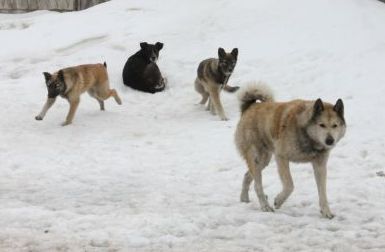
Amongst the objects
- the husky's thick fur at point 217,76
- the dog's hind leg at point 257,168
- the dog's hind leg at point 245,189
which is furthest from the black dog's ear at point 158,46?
the dog's hind leg at point 257,168

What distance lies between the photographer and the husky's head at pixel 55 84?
35.0 ft

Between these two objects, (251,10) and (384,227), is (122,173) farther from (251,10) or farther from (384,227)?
(251,10)

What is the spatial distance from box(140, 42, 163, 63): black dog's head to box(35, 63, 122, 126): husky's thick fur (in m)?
1.79

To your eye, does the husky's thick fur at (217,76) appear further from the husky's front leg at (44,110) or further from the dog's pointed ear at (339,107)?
the dog's pointed ear at (339,107)

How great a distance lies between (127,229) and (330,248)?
183cm

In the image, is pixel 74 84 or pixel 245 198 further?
pixel 74 84

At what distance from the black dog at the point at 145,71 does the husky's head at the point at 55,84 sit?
2596 millimetres

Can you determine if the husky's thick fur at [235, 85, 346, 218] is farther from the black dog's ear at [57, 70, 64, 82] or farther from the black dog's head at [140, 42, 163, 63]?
the black dog's head at [140, 42, 163, 63]

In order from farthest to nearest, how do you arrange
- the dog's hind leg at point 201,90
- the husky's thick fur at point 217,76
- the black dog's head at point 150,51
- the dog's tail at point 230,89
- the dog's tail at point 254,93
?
the black dog's head at point 150,51 → the dog's hind leg at point 201,90 → the dog's tail at point 230,89 → the husky's thick fur at point 217,76 → the dog's tail at point 254,93

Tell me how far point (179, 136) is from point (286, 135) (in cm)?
437

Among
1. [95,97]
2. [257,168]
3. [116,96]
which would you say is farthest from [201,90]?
[257,168]

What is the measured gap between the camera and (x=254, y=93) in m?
6.74

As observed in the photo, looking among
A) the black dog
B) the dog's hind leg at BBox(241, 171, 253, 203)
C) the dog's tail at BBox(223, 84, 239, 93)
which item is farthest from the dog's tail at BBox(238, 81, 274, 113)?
the black dog

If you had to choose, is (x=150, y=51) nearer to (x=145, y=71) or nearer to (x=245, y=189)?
(x=145, y=71)
